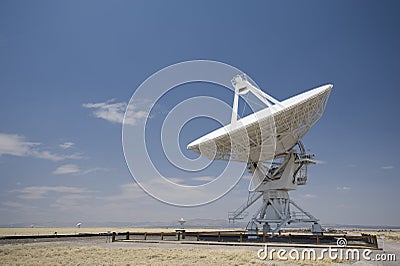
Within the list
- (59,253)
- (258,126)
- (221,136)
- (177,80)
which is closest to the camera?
(59,253)

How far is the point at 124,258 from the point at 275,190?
17.8 metres

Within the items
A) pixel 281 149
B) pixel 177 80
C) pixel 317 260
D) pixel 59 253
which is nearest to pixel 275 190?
pixel 281 149

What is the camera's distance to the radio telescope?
85.3 ft

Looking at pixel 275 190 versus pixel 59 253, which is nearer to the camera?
pixel 59 253

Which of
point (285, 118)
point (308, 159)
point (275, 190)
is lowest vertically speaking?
point (275, 190)

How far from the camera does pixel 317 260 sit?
1427 cm

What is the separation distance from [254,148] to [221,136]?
3471 millimetres

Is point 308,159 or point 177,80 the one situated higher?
point 177,80

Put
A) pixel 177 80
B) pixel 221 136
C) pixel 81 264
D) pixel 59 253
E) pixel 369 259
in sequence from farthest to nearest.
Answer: pixel 221 136
pixel 177 80
pixel 59 253
pixel 369 259
pixel 81 264

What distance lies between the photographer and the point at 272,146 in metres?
28.0

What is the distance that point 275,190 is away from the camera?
99.2 ft

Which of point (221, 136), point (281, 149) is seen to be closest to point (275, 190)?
point (281, 149)

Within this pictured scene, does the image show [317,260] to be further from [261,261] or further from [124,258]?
[124,258]

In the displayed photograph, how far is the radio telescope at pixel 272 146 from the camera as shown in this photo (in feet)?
85.3
